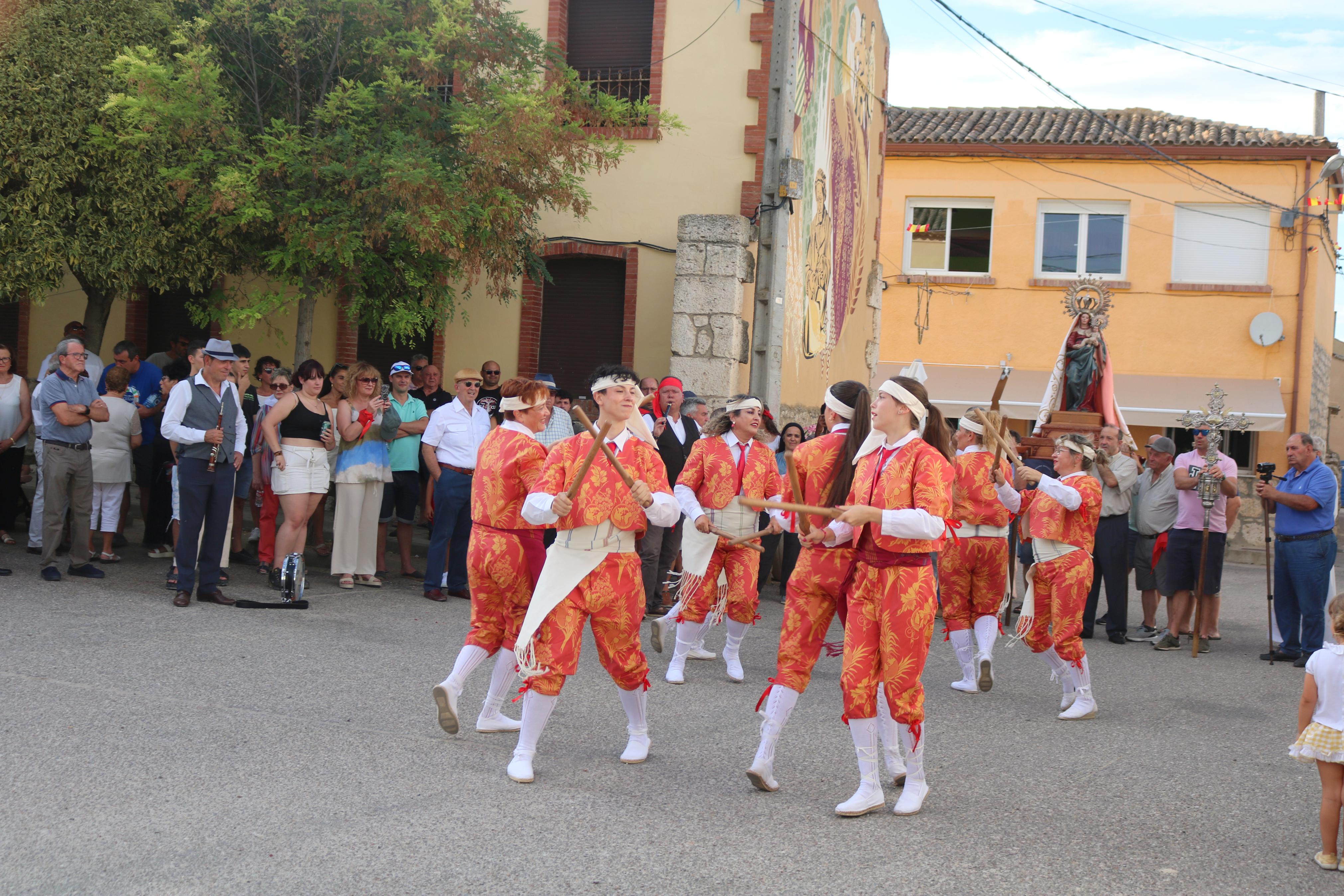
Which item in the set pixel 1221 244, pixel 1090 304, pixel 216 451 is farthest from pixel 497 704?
pixel 1221 244

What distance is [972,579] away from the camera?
7660 mm

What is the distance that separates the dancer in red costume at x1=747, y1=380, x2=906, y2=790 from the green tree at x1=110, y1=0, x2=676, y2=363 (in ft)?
19.6

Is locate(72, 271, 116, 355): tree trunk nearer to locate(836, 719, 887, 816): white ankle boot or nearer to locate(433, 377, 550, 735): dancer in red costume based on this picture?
locate(433, 377, 550, 735): dancer in red costume

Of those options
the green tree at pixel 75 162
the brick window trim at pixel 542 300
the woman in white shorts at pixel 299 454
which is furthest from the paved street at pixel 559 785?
the brick window trim at pixel 542 300

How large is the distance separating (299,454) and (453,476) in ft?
4.00

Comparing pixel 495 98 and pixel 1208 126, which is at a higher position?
pixel 1208 126

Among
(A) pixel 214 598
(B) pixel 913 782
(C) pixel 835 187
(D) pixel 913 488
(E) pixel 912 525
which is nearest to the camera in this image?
(E) pixel 912 525

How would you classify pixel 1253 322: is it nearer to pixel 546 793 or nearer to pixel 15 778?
pixel 546 793

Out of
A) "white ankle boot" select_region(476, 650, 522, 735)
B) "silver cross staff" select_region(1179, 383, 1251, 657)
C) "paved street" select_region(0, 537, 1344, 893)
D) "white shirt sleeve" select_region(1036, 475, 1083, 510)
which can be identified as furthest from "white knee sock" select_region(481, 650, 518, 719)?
"silver cross staff" select_region(1179, 383, 1251, 657)

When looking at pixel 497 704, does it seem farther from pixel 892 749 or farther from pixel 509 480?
pixel 892 749

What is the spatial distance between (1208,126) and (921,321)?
7.03 meters

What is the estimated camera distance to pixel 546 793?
4.93m

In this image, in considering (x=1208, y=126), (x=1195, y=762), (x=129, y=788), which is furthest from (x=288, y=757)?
(x=1208, y=126)

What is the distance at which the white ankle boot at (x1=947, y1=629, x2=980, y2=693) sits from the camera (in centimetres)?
763
